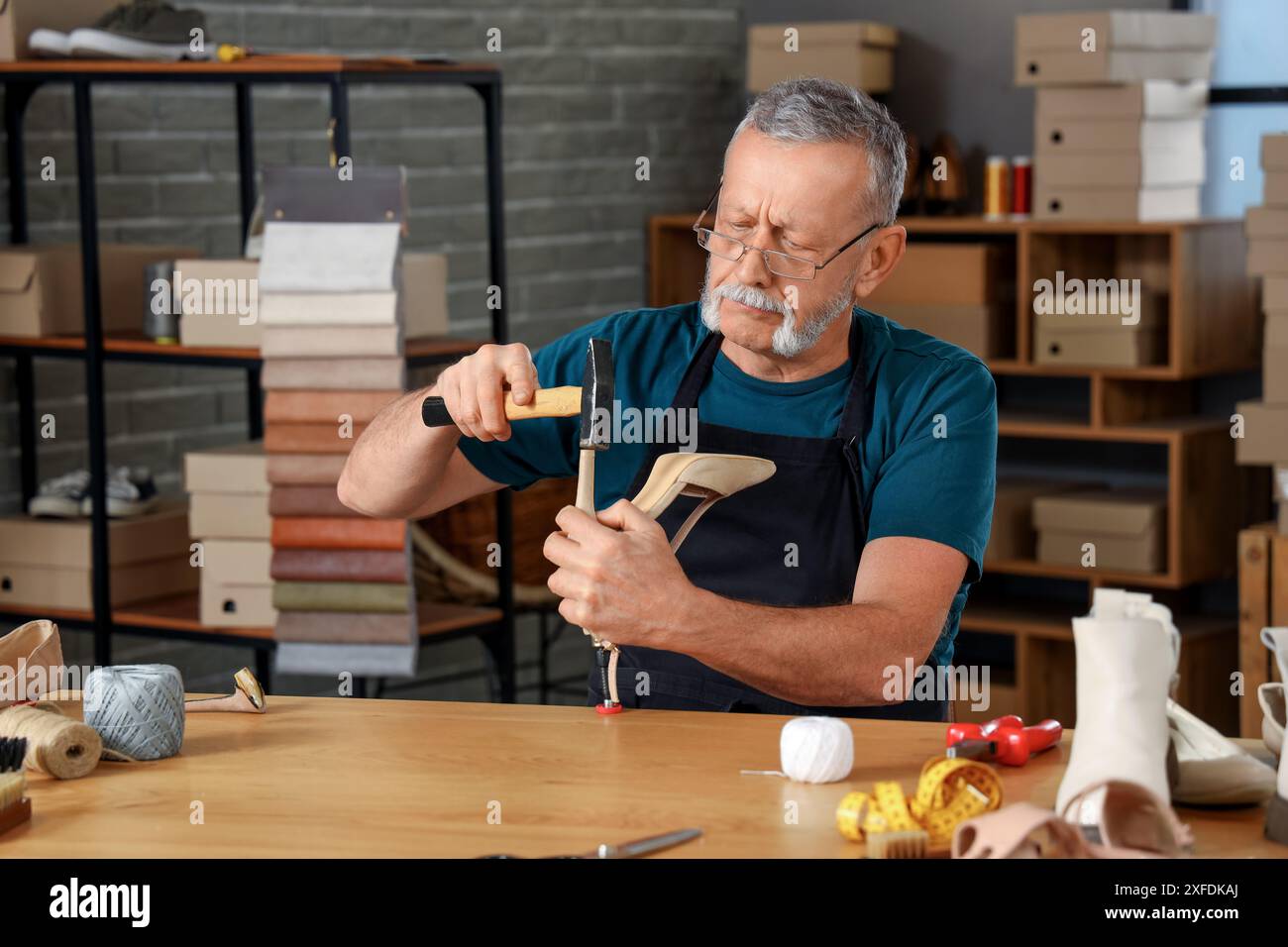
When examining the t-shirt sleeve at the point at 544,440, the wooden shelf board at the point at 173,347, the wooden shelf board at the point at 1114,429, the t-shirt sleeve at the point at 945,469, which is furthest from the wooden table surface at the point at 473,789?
the wooden shelf board at the point at 1114,429

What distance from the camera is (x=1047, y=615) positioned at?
5.00m

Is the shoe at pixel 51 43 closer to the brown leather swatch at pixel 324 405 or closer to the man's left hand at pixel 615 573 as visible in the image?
the brown leather swatch at pixel 324 405

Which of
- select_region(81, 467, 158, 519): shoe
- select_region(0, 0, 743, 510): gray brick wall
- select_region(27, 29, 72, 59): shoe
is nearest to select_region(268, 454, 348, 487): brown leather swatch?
select_region(81, 467, 158, 519): shoe

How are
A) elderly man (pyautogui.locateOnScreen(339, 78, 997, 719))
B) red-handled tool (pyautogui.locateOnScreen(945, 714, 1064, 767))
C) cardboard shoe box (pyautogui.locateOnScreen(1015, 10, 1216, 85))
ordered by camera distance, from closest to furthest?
1. red-handled tool (pyautogui.locateOnScreen(945, 714, 1064, 767))
2. elderly man (pyautogui.locateOnScreen(339, 78, 997, 719))
3. cardboard shoe box (pyautogui.locateOnScreen(1015, 10, 1216, 85))

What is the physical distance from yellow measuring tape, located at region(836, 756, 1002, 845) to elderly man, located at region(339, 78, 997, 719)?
509 millimetres

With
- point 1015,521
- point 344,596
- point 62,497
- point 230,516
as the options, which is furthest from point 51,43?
point 1015,521

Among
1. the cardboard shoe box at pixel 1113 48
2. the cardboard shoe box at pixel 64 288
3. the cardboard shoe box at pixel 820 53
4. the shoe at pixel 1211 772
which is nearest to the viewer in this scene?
the shoe at pixel 1211 772

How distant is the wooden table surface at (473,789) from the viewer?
5.25 feet

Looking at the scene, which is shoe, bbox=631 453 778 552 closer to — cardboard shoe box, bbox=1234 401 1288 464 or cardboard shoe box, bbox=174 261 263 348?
cardboard shoe box, bbox=174 261 263 348

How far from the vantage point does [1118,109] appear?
15.3ft

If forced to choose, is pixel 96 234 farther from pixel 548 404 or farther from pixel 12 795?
pixel 12 795

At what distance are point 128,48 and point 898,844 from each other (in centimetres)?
277

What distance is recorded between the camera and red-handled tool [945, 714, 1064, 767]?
181 centimetres
